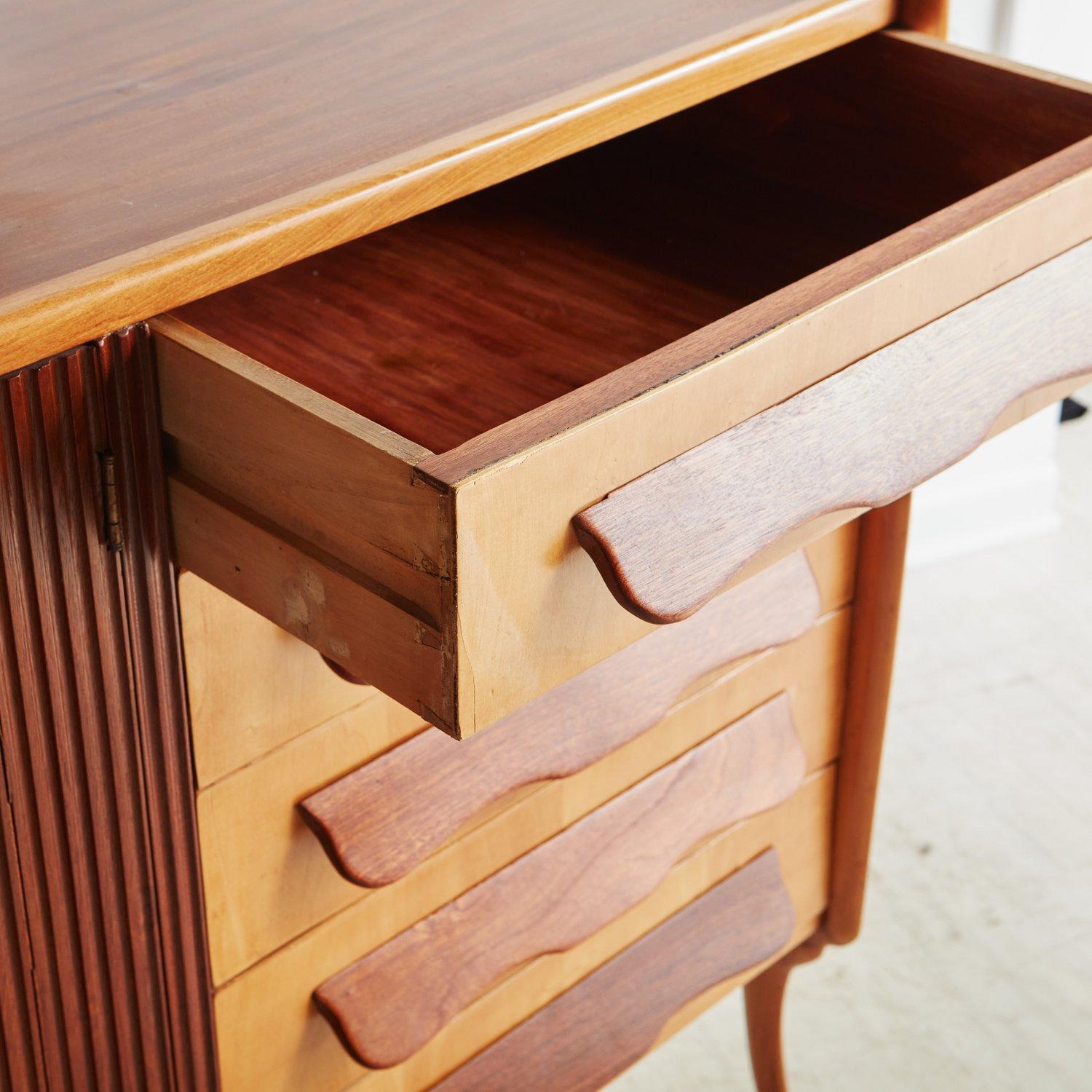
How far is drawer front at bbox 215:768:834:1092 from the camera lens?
725 millimetres

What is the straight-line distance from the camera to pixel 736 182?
33.9 inches

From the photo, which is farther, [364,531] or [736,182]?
[736,182]

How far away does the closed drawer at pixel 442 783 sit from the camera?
2.26ft

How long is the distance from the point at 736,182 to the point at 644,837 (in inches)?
14.8

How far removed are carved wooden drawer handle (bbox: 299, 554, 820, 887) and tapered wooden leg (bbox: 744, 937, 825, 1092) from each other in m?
0.36

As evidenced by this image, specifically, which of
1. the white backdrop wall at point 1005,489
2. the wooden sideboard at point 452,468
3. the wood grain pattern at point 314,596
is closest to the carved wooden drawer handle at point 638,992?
the wooden sideboard at point 452,468

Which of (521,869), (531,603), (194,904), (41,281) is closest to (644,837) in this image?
(521,869)

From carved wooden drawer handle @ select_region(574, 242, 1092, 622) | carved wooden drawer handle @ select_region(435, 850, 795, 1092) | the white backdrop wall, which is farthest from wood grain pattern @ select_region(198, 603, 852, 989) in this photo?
the white backdrop wall

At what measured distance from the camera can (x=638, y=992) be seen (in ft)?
3.08

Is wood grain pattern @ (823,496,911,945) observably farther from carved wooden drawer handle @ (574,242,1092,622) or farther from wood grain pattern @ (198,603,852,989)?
carved wooden drawer handle @ (574,242,1092,622)

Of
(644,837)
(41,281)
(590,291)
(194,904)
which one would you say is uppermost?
(41,281)

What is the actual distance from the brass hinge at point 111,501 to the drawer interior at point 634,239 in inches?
4.9

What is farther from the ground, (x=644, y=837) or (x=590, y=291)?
(x=590, y=291)

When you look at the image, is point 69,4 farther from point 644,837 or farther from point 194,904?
point 644,837
